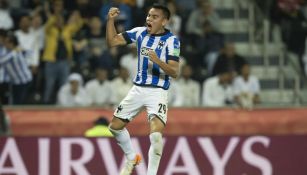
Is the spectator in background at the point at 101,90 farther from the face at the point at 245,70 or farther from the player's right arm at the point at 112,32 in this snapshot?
the player's right arm at the point at 112,32

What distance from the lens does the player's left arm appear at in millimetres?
11320

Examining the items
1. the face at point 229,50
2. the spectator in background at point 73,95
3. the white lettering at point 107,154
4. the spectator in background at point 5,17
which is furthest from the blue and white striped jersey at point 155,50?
the spectator in background at point 5,17

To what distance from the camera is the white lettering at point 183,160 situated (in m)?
13.5

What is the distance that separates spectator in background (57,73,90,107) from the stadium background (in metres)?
0.28

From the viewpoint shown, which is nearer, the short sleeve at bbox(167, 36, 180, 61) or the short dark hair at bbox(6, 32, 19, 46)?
the short sleeve at bbox(167, 36, 180, 61)

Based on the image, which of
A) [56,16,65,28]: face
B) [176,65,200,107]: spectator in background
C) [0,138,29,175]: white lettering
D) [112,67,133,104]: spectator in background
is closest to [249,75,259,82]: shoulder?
[176,65,200,107]: spectator in background

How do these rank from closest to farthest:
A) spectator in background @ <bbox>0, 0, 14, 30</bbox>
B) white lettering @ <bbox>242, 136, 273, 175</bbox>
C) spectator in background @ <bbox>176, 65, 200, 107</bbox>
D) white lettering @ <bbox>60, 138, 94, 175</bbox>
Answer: white lettering @ <bbox>60, 138, 94, 175</bbox> < white lettering @ <bbox>242, 136, 273, 175</bbox> < spectator in background @ <bbox>176, 65, 200, 107</bbox> < spectator in background @ <bbox>0, 0, 14, 30</bbox>

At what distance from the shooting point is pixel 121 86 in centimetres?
1745

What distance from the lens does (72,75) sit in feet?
57.7

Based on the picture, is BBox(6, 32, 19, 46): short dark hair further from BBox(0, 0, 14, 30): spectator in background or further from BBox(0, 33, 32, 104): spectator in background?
BBox(0, 0, 14, 30): spectator in background

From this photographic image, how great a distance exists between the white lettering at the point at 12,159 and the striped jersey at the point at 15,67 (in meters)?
4.21

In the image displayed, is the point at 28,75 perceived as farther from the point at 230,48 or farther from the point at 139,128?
the point at 230,48

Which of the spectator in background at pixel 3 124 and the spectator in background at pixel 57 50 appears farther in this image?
the spectator in background at pixel 57 50

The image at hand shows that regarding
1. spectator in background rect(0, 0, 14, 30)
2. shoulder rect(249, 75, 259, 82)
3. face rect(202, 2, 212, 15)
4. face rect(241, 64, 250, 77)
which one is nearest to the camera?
face rect(241, 64, 250, 77)
